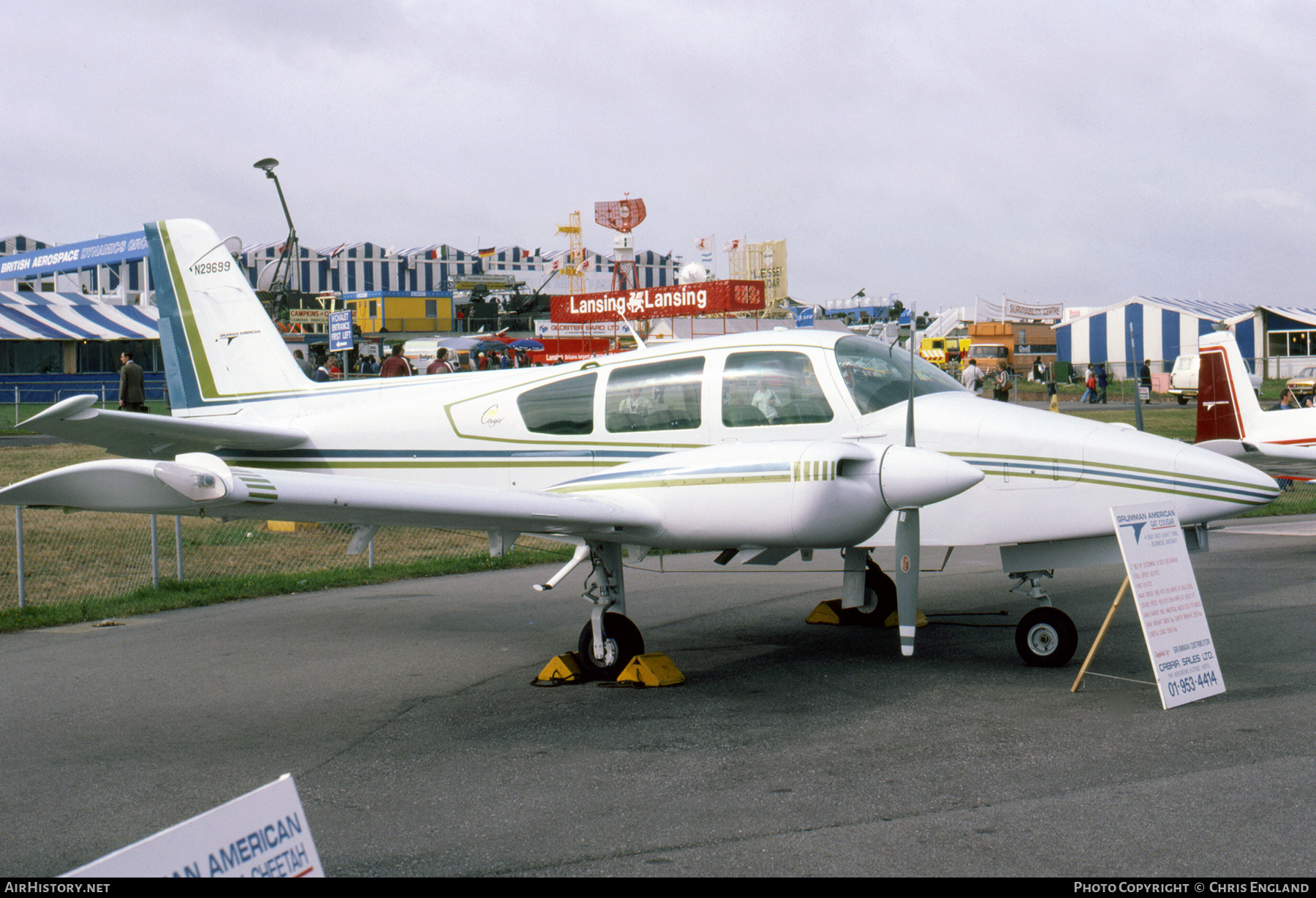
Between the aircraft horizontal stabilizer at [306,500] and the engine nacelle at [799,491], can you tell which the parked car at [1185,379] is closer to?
the engine nacelle at [799,491]

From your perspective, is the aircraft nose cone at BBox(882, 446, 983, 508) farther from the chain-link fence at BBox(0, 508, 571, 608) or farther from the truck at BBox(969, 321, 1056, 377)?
the truck at BBox(969, 321, 1056, 377)

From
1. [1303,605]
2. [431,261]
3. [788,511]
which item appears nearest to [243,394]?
[788,511]

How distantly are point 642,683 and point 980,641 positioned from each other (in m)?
2.83

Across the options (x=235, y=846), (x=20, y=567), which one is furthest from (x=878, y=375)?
(x=20, y=567)

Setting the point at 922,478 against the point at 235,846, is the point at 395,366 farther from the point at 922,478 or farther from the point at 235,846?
the point at 235,846

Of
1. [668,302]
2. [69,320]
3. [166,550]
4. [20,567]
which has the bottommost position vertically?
[166,550]

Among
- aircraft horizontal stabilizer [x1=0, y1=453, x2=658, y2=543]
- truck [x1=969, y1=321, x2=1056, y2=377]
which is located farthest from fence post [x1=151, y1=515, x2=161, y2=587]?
truck [x1=969, y1=321, x2=1056, y2=377]

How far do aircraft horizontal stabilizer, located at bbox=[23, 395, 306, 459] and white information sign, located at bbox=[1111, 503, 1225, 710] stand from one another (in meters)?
6.20

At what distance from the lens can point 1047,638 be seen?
24.3ft

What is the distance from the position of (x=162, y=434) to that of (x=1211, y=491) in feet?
24.2

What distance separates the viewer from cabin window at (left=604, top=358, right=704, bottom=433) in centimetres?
784
